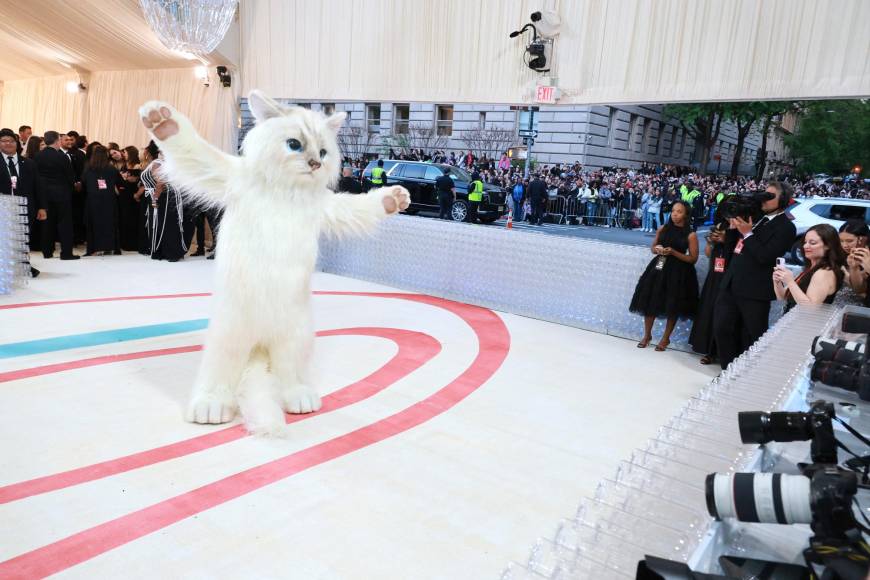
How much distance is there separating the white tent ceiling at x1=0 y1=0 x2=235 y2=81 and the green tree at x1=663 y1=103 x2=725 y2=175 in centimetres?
689

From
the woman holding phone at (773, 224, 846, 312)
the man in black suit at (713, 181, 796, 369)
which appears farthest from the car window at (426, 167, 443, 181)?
the woman holding phone at (773, 224, 846, 312)

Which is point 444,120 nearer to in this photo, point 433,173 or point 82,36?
point 433,173

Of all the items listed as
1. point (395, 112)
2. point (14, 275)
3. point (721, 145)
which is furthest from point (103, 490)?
point (395, 112)

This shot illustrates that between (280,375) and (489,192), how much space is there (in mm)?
9128

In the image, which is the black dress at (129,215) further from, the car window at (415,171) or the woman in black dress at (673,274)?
the woman in black dress at (673,274)

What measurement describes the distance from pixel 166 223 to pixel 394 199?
5915 mm

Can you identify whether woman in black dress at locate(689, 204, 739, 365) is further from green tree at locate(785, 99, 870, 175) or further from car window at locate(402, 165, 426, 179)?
car window at locate(402, 165, 426, 179)

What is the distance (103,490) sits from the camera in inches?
98.6

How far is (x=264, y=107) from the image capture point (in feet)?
10.5

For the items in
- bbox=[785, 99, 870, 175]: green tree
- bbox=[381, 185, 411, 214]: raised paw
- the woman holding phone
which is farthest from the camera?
bbox=[785, 99, 870, 175]: green tree

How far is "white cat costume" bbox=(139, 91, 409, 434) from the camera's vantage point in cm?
304

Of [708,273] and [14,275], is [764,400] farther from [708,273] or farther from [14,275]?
[14,275]

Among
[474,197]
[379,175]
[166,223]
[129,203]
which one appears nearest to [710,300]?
[166,223]

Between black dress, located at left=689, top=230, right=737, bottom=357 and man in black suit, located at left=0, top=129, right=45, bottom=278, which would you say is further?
man in black suit, located at left=0, top=129, right=45, bottom=278
